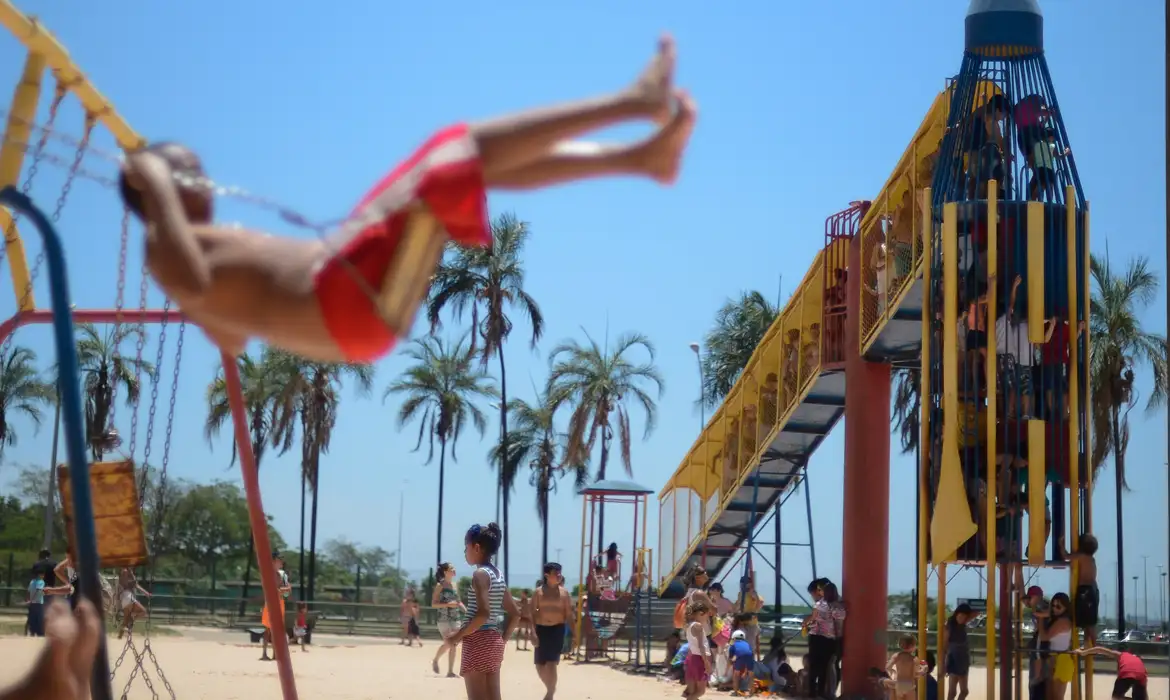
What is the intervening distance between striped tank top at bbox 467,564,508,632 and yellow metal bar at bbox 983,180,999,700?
19.3ft

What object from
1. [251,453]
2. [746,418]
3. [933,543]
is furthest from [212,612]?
[251,453]

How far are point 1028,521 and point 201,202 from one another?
41.7 ft

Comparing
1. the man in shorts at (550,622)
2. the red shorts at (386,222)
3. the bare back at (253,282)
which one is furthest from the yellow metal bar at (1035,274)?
the bare back at (253,282)

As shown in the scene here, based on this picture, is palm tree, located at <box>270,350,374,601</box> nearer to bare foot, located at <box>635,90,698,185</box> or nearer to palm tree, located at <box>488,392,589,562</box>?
palm tree, located at <box>488,392,589,562</box>

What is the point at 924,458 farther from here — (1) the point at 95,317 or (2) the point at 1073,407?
(1) the point at 95,317

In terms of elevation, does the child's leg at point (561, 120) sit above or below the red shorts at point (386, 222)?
above

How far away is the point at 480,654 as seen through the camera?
10.3 meters

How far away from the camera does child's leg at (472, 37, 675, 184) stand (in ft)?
10.5

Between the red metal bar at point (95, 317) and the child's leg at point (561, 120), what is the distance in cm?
408

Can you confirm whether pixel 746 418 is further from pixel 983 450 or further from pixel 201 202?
pixel 201 202

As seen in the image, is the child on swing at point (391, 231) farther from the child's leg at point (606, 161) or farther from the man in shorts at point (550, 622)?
the man in shorts at point (550, 622)

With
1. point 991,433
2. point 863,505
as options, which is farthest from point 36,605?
point 991,433

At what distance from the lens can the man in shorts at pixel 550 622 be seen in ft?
47.8

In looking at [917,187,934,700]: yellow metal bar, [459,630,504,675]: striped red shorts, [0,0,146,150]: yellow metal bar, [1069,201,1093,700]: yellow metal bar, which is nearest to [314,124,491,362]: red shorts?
[0,0,146,150]: yellow metal bar
